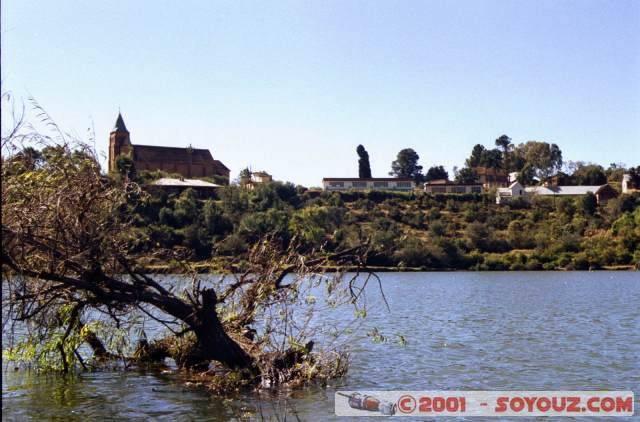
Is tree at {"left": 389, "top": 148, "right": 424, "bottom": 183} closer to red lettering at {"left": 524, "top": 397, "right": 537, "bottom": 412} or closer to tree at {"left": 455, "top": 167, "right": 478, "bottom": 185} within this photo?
tree at {"left": 455, "top": 167, "right": 478, "bottom": 185}

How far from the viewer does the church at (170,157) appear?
13515 cm

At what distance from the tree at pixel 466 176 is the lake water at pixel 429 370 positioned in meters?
116

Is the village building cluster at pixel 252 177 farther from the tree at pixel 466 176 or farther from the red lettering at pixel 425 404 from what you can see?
the red lettering at pixel 425 404

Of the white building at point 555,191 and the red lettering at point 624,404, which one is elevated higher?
the white building at point 555,191

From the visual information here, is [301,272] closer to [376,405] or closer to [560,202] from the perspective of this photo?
[376,405]

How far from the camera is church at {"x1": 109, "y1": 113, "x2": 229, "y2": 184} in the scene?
443 feet

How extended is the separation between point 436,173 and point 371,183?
27.4m

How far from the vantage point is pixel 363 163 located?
14712cm

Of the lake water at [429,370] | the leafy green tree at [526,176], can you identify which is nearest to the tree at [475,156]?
the leafy green tree at [526,176]

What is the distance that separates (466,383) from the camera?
16.8 m

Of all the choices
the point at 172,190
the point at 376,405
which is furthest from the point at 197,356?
the point at 172,190

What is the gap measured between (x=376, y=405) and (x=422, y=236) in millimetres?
81145

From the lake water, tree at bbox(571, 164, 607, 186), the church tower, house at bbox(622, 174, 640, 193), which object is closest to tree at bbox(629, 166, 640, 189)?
house at bbox(622, 174, 640, 193)

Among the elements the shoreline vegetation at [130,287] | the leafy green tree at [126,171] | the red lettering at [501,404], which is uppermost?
the leafy green tree at [126,171]
